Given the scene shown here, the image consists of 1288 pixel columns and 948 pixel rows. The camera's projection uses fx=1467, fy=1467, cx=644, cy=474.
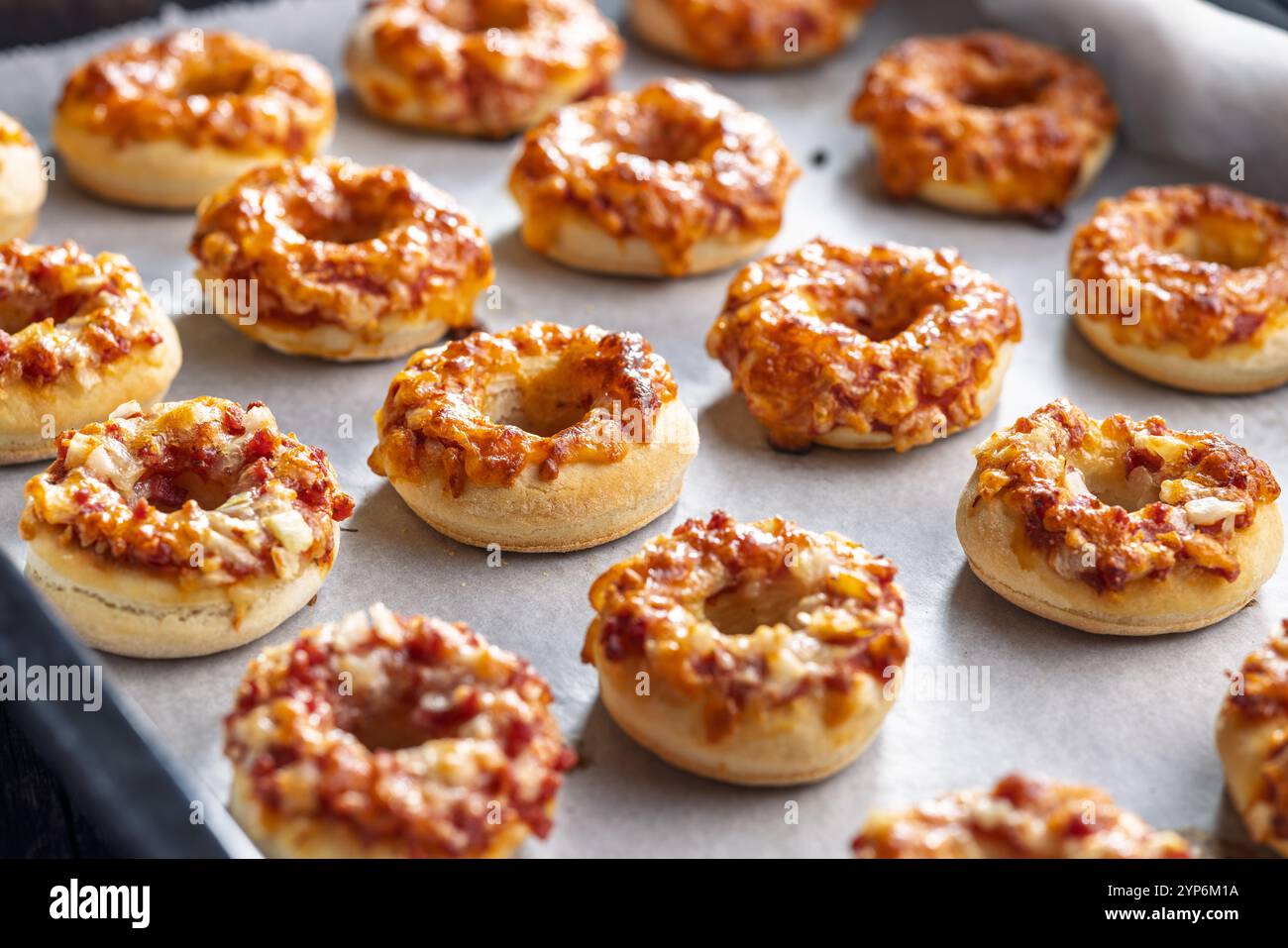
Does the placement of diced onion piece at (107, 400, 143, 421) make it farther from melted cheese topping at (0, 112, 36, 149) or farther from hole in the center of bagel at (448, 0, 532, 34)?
hole in the center of bagel at (448, 0, 532, 34)

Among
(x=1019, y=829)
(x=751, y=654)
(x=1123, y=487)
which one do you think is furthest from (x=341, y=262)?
(x=1019, y=829)

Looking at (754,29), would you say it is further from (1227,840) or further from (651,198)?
(1227,840)

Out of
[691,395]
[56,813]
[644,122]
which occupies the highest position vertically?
[644,122]

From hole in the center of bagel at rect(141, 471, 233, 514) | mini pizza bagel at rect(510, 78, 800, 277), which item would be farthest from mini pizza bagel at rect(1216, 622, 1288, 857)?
hole in the center of bagel at rect(141, 471, 233, 514)

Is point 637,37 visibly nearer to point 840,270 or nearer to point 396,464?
point 840,270

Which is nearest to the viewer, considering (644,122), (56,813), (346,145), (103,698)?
(103,698)
